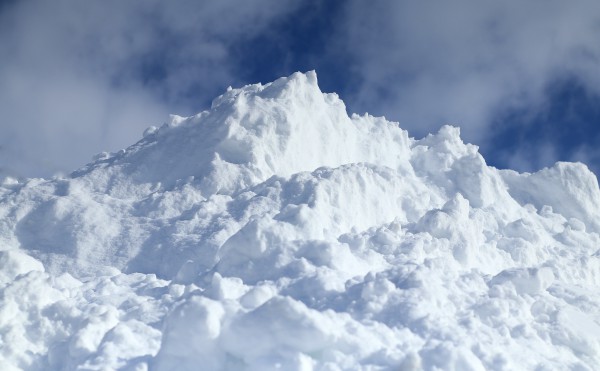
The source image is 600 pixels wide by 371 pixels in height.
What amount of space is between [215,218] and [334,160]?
10603mm

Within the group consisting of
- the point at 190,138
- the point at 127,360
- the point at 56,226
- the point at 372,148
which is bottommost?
the point at 127,360

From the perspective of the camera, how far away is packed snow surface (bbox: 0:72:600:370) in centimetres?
2061

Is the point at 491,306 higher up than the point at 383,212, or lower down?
lower down

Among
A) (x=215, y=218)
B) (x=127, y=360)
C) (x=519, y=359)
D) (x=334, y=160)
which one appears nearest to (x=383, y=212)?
(x=334, y=160)

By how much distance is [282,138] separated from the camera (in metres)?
38.1

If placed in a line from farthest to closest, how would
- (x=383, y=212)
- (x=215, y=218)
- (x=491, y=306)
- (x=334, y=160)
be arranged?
(x=334, y=160), (x=383, y=212), (x=215, y=218), (x=491, y=306)

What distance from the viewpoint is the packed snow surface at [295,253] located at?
2061 centimetres

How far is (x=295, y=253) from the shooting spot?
25875 mm

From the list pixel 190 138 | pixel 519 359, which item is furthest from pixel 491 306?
pixel 190 138

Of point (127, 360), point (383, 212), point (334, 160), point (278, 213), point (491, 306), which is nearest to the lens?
point (127, 360)

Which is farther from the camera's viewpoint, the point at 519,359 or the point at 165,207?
the point at 165,207

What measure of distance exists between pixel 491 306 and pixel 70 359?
14.0m

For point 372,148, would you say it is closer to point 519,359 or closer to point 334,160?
point 334,160

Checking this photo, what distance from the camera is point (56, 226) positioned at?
33281mm
